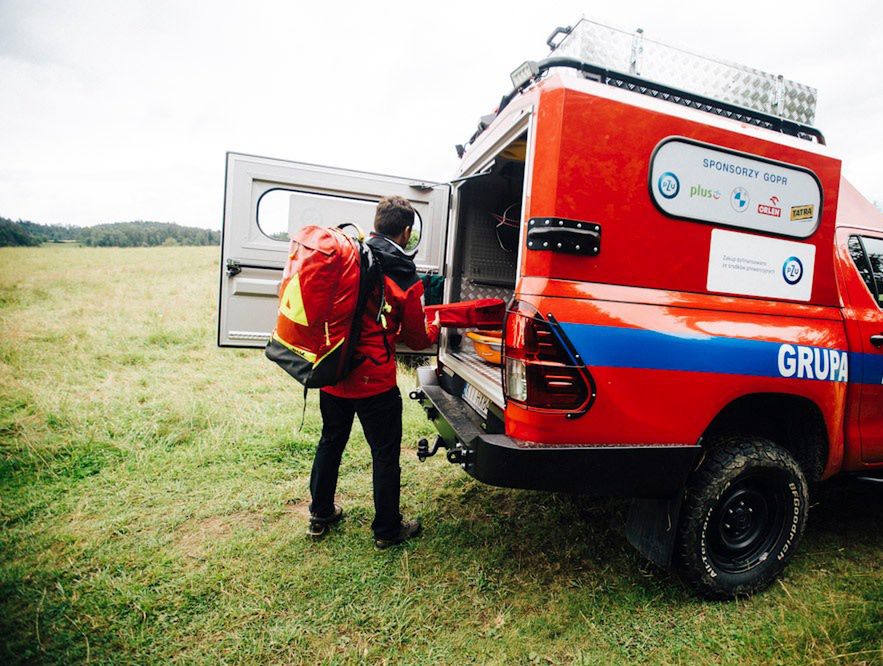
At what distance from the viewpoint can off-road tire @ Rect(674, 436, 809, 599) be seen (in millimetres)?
2273

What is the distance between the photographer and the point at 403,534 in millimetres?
2838

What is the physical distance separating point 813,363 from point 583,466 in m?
1.43

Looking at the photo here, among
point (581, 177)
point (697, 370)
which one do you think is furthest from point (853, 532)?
point (581, 177)

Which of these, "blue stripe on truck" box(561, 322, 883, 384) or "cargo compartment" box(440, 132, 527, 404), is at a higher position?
"cargo compartment" box(440, 132, 527, 404)

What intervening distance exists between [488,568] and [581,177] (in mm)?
2109

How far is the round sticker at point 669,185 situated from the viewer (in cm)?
214

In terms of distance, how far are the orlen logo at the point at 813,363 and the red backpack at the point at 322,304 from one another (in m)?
2.15

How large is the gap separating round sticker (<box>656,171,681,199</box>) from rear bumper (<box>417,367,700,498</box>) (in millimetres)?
1157

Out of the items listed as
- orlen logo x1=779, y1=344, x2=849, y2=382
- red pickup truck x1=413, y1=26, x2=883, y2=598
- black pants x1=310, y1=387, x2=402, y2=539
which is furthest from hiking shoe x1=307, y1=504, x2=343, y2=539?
orlen logo x1=779, y1=344, x2=849, y2=382

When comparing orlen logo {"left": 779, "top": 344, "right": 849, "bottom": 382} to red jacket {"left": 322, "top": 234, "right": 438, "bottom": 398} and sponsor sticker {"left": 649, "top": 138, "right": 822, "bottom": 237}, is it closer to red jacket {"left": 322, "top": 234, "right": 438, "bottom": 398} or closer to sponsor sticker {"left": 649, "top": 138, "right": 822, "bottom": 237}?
sponsor sticker {"left": 649, "top": 138, "right": 822, "bottom": 237}

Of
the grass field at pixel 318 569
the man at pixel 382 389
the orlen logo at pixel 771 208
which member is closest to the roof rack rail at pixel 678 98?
the orlen logo at pixel 771 208

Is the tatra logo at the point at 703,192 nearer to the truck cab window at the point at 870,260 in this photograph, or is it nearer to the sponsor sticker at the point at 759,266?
the sponsor sticker at the point at 759,266

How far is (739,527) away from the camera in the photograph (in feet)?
8.18

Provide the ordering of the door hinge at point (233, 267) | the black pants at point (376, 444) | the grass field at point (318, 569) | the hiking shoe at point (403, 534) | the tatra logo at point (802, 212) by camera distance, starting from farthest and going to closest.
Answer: the door hinge at point (233, 267)
the hiking shoe at point (403, 534)
the black pants at point (376, 444)
the tatra logo at point (802, 212)
the grass field at point (318, 569)
